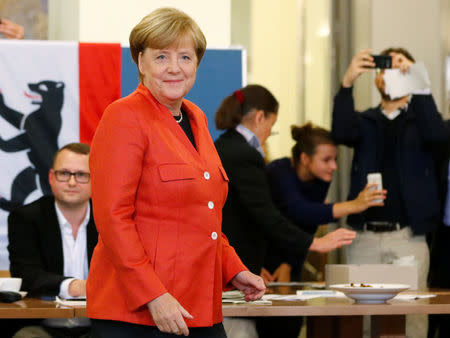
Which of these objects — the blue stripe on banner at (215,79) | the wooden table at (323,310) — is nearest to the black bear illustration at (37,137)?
the blue stripe on banner at (215,79)

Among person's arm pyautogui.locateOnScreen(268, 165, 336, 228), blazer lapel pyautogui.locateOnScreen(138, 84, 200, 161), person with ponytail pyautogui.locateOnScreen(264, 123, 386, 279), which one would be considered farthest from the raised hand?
blazer lapel pyautogui.locateOnScreen(138, 84, 200, 161)

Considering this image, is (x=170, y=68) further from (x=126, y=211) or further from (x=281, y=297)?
(x=281, y=297)

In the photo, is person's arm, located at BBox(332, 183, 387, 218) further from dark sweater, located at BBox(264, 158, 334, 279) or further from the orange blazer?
the orange blazer

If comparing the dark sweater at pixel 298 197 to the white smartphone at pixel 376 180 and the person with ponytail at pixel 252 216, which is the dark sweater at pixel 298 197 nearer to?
the white smartphone at pixel 376 180

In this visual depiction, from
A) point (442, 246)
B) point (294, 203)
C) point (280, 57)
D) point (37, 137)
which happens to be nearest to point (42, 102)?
point (37, 137)

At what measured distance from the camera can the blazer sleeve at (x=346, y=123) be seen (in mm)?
4176

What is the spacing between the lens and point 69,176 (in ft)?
11.2

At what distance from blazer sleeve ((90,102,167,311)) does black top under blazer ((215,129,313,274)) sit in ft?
5.57

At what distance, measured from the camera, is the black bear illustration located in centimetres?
429

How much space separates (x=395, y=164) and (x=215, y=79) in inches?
46.5

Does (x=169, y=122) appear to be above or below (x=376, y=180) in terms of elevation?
above

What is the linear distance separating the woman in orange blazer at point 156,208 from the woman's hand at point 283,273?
2764 millimetres

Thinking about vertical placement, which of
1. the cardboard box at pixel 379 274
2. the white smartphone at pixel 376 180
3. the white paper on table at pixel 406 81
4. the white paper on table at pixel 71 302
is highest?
the white paper on table at pixel 406 81

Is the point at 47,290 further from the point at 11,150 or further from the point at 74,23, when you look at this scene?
the point at 74,23
